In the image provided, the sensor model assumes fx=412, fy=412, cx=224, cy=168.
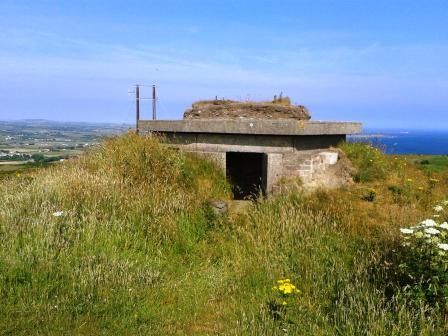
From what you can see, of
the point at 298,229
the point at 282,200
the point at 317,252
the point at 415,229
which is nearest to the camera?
the point at 415,229

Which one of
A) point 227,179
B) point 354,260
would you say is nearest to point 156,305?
point 354,260

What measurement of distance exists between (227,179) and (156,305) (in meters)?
4.75

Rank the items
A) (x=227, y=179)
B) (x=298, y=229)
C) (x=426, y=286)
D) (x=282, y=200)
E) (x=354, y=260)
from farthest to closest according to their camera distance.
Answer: (x=227, y=179) < (x=282, y=200) < (x=298, y=229) < (x=354, y=260) < (x=426, y=286)

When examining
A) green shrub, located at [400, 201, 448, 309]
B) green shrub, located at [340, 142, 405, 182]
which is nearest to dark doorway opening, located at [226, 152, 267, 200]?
green shrub, located at [340, 142, 405, 182]

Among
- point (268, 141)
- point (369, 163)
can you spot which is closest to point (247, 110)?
point (268, 141)

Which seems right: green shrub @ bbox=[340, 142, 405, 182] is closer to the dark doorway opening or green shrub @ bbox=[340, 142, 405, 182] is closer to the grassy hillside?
the grassy hillside

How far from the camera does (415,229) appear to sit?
411 cm

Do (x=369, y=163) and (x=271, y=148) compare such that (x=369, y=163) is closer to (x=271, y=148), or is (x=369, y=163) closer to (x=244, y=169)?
(x=271, y=148)

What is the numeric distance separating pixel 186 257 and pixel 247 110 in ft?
16.0

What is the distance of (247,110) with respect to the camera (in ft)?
31.6

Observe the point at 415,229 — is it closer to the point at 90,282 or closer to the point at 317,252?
the point at 317,252

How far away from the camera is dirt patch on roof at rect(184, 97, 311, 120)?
31.0ft

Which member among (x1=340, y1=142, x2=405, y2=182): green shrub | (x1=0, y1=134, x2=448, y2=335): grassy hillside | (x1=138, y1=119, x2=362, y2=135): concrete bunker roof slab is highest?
(x1=138, y1=119, x2=362, y2=135): concrete bunker roof slab

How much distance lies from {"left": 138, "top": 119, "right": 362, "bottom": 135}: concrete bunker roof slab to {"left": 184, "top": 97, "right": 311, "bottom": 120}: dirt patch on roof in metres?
0.96
